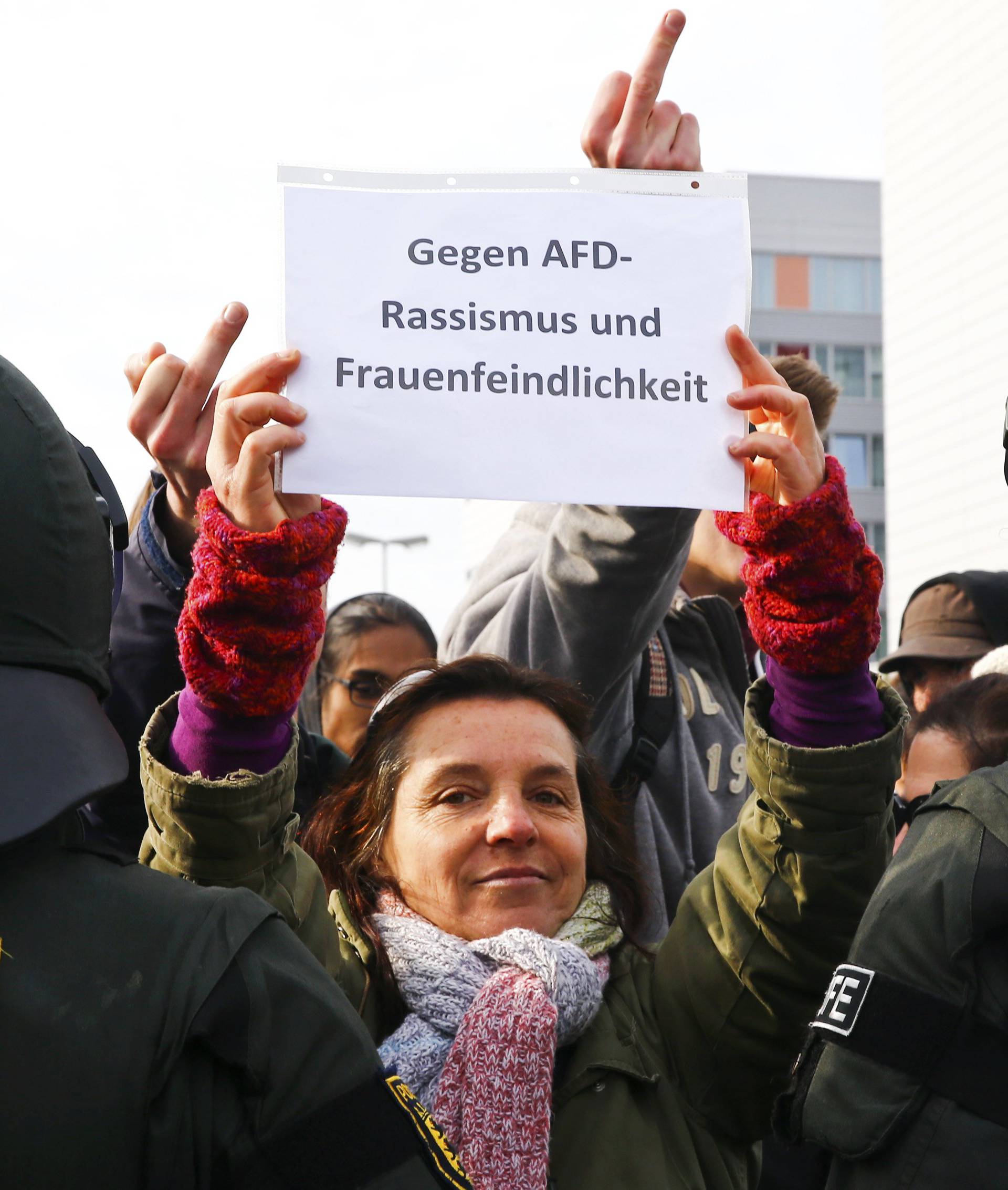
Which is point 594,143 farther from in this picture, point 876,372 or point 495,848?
point 876,372

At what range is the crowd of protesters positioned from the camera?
132 cm

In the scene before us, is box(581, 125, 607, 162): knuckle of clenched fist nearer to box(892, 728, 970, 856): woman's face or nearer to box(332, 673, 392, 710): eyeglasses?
box(892, 728, 970, 856): woman's face

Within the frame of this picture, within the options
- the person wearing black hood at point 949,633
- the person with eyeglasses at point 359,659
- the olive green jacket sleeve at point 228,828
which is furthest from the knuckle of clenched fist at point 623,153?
the person with eyeglasses at point 359,659

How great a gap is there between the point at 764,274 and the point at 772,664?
55.3 metres

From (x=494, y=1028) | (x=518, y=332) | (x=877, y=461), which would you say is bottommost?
(x=494, y=1028)

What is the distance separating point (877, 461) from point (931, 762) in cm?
5059

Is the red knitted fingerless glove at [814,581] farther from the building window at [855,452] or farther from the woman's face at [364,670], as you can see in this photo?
the building window at [855,452]

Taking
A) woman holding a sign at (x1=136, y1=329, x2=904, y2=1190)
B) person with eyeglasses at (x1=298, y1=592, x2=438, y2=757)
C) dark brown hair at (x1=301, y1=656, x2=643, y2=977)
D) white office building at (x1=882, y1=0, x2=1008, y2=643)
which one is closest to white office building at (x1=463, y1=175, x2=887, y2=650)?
white office building at (x1=882, y1=0, x2=1008, y2=643)

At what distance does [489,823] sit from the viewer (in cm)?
254

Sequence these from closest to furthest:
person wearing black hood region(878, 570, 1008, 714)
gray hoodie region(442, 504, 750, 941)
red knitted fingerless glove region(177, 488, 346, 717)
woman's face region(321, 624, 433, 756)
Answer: red knitted fingerless glove region(177, 488, 346, 717), gray hoodie region(442, 504, 750, 941), person wearing black hood region(878, 570, 1008, 714), woman's face region(321, 624, 433, 756)

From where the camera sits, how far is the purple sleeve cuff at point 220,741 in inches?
83.5

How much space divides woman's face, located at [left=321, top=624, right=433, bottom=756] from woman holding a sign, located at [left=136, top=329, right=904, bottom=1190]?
220 cm

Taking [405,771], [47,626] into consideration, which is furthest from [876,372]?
[47,626]

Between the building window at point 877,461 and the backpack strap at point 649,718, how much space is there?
162ft
